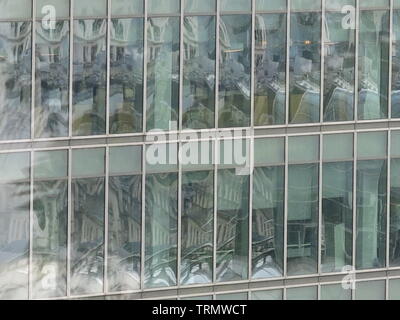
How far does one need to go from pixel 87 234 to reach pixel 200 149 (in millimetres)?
3219

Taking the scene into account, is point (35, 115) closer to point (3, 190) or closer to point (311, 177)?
point (3, 190)

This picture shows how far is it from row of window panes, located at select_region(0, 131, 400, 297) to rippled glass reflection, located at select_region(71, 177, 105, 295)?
0.07 ft

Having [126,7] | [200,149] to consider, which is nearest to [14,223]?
[200,149]

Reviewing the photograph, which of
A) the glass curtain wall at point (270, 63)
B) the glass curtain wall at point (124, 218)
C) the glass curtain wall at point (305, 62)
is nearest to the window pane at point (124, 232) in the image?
the glass curtain wall at point (124, 218)

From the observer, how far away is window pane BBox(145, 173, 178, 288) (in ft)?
135

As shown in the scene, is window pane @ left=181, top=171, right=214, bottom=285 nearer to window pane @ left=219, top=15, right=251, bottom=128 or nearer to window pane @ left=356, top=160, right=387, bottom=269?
window pane @ left=219, top=15, right=251, bottom=128

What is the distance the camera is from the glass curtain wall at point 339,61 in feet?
140

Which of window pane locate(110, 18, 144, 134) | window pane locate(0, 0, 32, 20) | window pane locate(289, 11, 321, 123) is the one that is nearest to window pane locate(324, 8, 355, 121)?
window pane locate(289, 11, 321, 123)

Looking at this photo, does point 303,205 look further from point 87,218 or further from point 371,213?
point 87,218

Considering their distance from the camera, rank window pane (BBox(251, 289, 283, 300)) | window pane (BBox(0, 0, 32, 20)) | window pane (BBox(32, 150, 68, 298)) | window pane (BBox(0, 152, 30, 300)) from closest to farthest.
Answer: window pane (BBox(0, 0, 32, 20)), window pane (BBox(0, 152, 30, 300)), window pane (BBox(32, 150, 68, 298)), window pane (BBox(251, 289, 283, 300))

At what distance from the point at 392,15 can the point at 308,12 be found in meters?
2.19

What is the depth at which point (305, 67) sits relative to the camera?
4256cm

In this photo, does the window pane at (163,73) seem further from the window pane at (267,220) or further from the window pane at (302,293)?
the window pane at (302,293)

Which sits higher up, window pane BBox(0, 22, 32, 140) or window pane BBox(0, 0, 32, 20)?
window pane BBox(0, 0, 32, 20)
